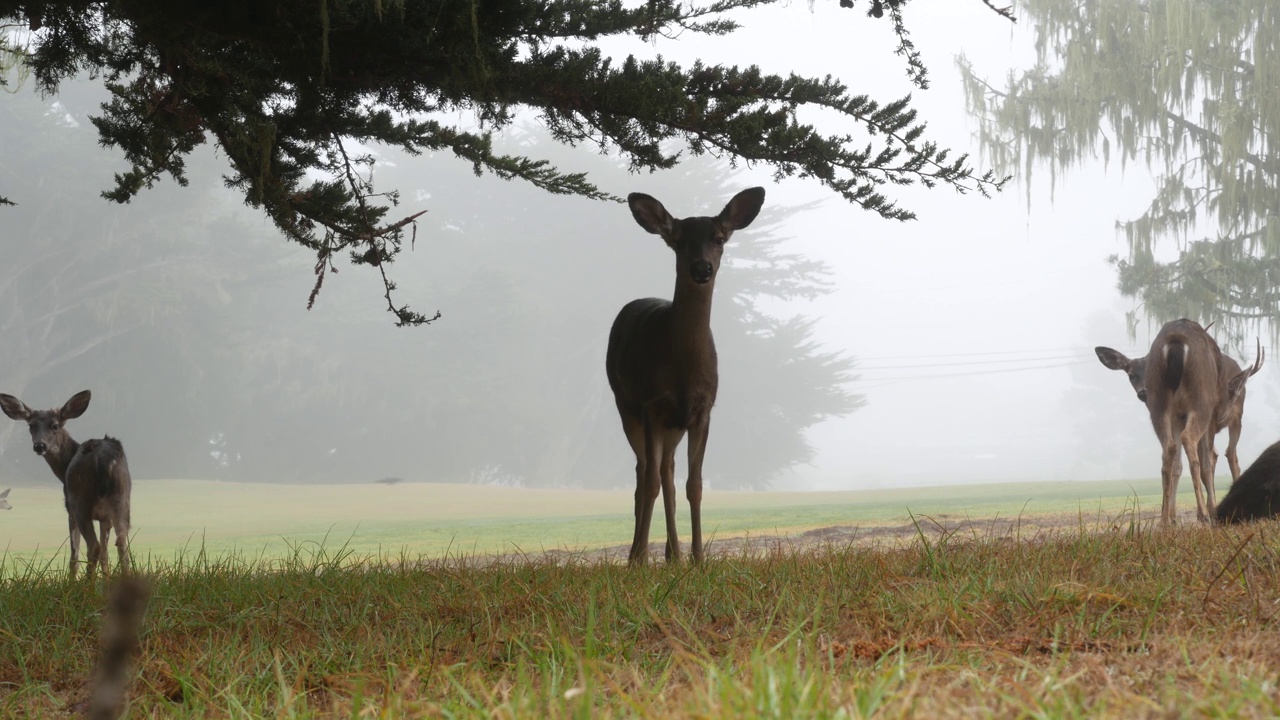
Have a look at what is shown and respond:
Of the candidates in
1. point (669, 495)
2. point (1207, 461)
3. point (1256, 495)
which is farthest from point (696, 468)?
point (1207, 461)

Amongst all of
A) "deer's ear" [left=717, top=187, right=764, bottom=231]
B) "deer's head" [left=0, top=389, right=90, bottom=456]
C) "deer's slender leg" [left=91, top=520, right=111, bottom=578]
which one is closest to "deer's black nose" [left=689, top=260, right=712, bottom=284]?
"deer's ear" [left=717, top=187, right=764, bottom=231]

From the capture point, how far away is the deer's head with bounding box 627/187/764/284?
489 cm

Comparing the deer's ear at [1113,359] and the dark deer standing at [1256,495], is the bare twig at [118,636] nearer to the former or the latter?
the dark deer standing at [1256,495]

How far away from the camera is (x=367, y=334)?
115 feet

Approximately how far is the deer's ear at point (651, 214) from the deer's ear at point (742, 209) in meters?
0.25

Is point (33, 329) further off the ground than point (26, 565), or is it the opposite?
point (33, 329)

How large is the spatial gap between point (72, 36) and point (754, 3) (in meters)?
2.89

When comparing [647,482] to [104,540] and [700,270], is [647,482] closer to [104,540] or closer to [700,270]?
[700,270]

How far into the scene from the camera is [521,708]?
1664mm

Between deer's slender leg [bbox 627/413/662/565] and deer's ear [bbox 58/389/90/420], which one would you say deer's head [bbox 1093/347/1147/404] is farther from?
deer's ear [bbox 58/389/90/420]

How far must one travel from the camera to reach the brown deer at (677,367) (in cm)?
495

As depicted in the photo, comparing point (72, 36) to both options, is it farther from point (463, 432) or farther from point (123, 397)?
point (463, 432)

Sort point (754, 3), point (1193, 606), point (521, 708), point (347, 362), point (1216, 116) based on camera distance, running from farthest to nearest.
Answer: point (347, 362) < point (1216, 116) < point (754, 3) < point (1193, 606) < point (521, 708)

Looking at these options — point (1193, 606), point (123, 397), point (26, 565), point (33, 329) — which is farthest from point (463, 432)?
point (1193, 606)
